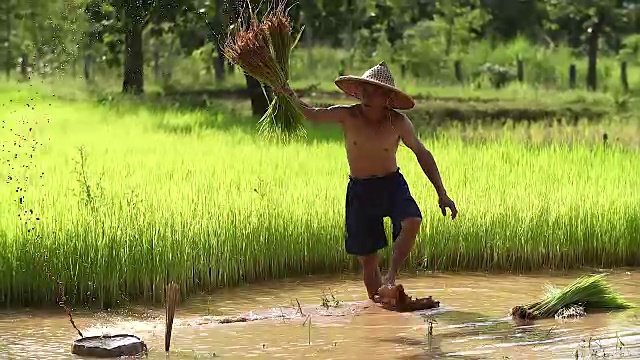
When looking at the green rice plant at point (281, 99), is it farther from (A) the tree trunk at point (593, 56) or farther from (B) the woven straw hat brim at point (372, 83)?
(A) the tree trunk at point (593, 56)

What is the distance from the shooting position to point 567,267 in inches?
286

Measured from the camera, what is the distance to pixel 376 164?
19.7 ft

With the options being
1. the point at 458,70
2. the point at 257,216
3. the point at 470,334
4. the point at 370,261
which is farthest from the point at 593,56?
the point at 470,334

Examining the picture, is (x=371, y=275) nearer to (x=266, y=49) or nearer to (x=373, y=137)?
(x=373, y=137)

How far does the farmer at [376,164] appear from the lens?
19.2ft

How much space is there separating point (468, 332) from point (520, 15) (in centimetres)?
2823

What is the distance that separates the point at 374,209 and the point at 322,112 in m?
0.56

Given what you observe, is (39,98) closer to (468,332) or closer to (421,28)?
(421,28)

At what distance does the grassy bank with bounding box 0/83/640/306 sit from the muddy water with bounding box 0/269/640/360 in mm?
259

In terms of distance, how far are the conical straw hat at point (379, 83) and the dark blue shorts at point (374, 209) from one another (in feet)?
1.16

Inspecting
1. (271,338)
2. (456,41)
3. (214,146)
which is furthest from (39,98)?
(271,338)

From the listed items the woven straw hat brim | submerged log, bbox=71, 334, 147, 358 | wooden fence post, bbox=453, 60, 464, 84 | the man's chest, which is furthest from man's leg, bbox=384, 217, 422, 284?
wooden fence post, bbox=453, 60, 464, 84

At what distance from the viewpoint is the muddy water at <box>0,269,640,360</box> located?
497 centimetres

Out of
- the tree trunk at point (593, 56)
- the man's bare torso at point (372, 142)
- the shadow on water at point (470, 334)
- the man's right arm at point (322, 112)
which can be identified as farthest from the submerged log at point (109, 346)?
the tree trunk at point (593, 56)
